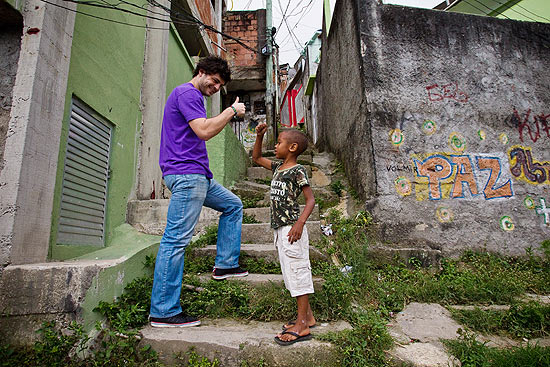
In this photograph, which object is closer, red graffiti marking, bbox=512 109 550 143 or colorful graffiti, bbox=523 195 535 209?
colorful graffiti, bbox=523 195 535 209

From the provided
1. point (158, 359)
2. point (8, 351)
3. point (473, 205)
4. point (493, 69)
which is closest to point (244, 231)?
point (158, 359)

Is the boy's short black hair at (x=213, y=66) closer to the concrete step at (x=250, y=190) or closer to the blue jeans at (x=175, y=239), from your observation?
the blue jeans at (x=175, y=239)

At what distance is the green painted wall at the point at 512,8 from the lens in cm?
861

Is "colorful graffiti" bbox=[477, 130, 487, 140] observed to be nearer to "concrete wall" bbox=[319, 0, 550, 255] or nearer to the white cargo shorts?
"concrete wall" bbox=[319, 0, 550, 255]

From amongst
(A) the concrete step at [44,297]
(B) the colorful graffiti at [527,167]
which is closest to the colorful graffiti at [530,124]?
(B) the colorful graffiti at [527,167]

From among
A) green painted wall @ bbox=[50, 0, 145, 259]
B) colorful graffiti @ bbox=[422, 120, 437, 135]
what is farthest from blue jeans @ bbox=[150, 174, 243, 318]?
colorful graffiti @ bbox=[422, 120, 437, 135]

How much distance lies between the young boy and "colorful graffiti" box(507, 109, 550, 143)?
3535 millimetres

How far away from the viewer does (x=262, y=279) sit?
2.63 meters

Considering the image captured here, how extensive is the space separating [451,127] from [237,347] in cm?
372

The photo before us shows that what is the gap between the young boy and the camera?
1.97 m

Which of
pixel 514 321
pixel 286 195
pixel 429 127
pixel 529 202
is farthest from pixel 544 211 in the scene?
pixel 286 195

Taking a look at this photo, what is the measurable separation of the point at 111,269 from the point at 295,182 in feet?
4.79

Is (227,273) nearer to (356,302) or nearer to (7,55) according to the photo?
(356,302)

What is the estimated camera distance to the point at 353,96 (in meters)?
4.55
